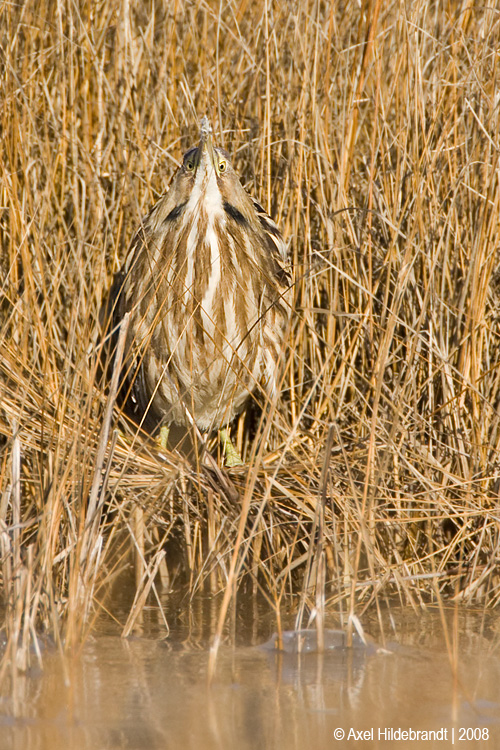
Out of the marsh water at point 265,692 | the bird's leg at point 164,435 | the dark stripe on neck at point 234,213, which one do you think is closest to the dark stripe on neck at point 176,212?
the dark stripe on neck at point 234,213

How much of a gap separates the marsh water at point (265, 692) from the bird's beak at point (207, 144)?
46.1 inches

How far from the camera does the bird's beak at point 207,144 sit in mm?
2281

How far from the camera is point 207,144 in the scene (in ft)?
7.63

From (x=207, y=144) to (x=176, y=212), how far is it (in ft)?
0.89

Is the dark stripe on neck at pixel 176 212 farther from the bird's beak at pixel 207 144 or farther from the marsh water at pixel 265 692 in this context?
the marsh water at pixel 265 692

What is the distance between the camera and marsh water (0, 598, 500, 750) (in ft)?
5.33

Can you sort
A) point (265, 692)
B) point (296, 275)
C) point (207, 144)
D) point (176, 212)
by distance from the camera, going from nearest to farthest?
1. point (265, 692)
2. point (207, 144)
3. point (176, 212)
4. point (296, 275)

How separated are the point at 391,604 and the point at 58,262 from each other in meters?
1.25

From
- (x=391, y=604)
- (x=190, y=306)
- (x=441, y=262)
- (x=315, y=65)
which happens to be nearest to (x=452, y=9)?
(x=315, y=65)

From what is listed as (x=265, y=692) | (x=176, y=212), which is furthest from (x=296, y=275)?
(x=265, y=692)

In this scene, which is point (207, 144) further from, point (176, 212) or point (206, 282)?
point (206, 282)

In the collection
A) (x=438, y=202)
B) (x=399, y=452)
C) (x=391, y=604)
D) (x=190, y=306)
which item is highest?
(x=438, y=202)

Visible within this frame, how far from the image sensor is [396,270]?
2453 mm

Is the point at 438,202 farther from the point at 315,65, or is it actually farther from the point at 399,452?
the point at 399,452
